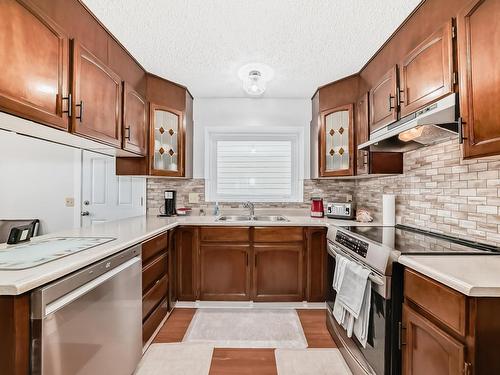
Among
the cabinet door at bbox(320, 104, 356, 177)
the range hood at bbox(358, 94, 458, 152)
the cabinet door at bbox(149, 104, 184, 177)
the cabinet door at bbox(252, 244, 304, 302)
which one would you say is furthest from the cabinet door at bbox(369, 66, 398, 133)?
the cabinet door at bbox(149, 104, 184, 177)

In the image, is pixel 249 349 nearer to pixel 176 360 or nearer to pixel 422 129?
pixel 176 360

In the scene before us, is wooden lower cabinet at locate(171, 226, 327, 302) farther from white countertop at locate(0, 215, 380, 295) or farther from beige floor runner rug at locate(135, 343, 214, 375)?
beige floor runner rug at locate(135, 343, 214, 375)

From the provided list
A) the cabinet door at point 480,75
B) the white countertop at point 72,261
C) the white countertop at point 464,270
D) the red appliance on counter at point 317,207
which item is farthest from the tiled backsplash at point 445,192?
the white countertop at point 72,261

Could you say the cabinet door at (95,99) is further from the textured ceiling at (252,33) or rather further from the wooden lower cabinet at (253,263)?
the wooden lower cabinet at (253,263)

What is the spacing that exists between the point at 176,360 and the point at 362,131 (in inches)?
93.9

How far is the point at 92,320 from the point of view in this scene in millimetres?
1299

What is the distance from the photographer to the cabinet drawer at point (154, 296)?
6.56ft

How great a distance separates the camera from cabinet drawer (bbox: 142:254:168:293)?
6.57 ft

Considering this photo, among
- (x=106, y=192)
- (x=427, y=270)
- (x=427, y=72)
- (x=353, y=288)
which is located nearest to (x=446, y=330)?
(x=427, y=270)

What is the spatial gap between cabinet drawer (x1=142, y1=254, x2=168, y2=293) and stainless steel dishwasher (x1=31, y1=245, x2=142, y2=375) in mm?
211

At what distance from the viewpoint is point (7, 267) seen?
1.10 m

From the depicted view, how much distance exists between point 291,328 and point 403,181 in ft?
5.22

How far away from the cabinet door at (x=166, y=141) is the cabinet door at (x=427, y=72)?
6.91 ft

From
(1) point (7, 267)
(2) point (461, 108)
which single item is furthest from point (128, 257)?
(2) point (461, 108)
